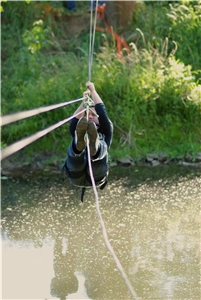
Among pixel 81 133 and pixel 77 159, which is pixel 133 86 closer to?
pixel 77 159

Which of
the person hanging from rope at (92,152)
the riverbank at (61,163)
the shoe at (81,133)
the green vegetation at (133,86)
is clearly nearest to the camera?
the shoe at (81,133)

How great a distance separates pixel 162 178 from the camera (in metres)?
10.6

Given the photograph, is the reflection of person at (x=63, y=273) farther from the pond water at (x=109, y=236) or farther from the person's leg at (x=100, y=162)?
the person's leg at (x=100, y=162)

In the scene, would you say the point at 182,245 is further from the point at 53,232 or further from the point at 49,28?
the point at 49,28

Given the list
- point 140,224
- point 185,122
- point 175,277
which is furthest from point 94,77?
point 175,277

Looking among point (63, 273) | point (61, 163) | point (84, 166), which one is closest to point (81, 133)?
point (84, 166)

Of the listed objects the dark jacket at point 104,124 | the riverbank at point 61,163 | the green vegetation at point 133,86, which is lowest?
the riverbank at point 61,163

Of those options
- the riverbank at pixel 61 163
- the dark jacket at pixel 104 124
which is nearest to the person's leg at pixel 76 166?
the dark jacket at pixel 104 124

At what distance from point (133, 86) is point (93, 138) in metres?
4.73

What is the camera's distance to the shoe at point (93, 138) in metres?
6.91

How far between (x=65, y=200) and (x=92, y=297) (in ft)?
8.38

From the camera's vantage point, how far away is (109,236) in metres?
8.84

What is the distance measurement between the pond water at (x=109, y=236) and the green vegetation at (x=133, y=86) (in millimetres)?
684

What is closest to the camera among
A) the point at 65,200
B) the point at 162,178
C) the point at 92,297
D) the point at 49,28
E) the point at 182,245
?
the point at 92,297
